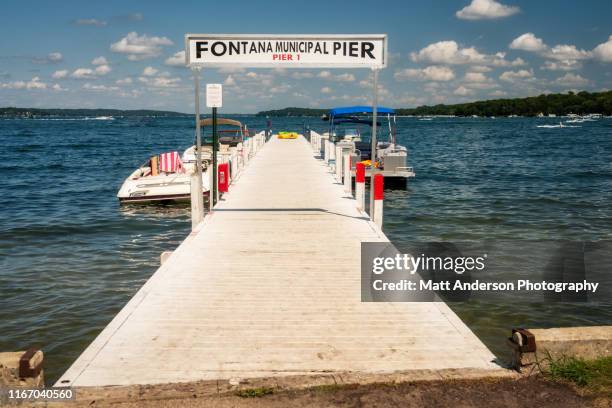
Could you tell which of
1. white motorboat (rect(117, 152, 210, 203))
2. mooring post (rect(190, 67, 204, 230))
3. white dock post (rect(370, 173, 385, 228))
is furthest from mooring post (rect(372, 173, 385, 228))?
white motorboat (rect(117, 152, 210, 203))

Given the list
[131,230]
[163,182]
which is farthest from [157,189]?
[131,230]

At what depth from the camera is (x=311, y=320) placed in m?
6.32

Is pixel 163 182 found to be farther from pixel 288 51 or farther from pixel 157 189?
pixel 288 51

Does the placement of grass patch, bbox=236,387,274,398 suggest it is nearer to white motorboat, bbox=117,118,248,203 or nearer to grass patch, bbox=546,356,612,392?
grass patch, bbox=546,356,612,392

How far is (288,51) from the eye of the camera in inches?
432

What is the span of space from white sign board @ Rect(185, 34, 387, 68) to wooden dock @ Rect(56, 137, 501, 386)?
3.46 metres

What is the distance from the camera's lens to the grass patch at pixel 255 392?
4703mm

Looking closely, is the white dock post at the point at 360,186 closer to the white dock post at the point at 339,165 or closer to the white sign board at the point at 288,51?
the white sign board at the point at 288,51

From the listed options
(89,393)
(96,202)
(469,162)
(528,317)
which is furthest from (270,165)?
(469,162)

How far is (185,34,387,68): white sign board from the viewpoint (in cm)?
1096

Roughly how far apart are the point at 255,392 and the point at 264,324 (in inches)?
58.4

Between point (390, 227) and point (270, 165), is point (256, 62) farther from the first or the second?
point (270, 165)

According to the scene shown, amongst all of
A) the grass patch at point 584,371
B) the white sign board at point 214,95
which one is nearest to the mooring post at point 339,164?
the white sign board at point 214,95

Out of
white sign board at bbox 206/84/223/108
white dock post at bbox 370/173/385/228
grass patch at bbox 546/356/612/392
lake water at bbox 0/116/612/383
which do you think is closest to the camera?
grass patch at bbox 546/356/612/392
